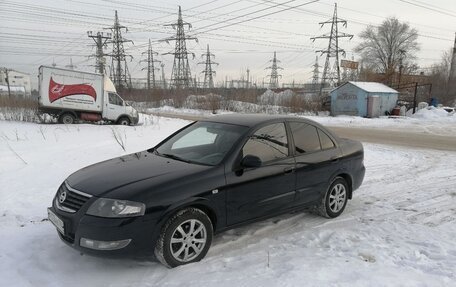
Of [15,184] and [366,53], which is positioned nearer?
[15,184]

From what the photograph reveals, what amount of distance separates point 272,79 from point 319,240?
2665 inches

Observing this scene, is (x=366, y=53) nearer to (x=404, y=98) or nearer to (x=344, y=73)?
(x=344, y=73)

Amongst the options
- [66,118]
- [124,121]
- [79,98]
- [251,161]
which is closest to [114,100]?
[124,121]

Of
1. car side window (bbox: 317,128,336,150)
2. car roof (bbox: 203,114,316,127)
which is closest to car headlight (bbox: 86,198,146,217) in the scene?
car roof (bbox: 203,114,316,127)

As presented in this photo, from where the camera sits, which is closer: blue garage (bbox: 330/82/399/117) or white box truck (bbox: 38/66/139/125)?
white box truck (bbox: 38/66/139/125)

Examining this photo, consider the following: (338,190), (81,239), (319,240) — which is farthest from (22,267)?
(338,190)

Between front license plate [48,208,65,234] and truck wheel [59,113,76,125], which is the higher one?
front license plate [48,208,65,234]

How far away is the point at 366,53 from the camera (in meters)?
65.1

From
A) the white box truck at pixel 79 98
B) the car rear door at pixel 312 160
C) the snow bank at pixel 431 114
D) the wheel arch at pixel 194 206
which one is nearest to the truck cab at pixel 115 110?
the white box truck at pixel 79 98

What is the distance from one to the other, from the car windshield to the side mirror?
0.24m

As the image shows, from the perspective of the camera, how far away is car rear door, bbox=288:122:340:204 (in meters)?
5.11

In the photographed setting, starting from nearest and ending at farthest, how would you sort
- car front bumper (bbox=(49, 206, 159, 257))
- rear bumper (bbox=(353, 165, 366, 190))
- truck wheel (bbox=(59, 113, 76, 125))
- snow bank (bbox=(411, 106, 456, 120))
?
car front bumper (bbox=(49, 206, 159, 257)) < rear bumper (bbox=(353, 165, 366, 190)) < truck wheel (bbox=(59, 113, 76, 125)) < snow bank (bbox=(411, 106, 456, 120))

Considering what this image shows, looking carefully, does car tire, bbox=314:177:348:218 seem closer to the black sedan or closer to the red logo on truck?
the black sedan

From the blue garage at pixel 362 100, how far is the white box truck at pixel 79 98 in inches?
606
